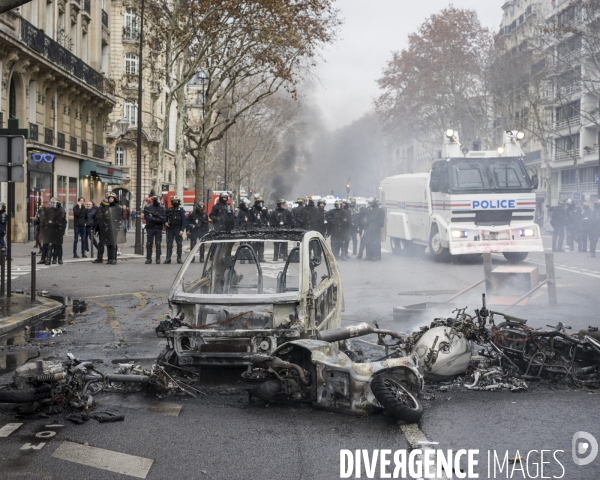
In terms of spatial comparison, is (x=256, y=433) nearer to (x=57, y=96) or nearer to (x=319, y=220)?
(x=319, y=220)

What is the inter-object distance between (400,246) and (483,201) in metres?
7.50

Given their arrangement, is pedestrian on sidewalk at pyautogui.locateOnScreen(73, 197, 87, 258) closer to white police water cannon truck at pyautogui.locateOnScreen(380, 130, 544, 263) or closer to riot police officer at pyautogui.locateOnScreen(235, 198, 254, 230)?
riot police officer at pyautogui.locateOnScreen(235, 198, 254, 230)

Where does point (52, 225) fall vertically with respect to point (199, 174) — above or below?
below

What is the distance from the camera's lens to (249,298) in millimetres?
7871

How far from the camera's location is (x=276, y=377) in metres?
6.80

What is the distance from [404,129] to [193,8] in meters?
37.2

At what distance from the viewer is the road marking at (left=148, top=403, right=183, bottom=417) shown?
662 centimetres

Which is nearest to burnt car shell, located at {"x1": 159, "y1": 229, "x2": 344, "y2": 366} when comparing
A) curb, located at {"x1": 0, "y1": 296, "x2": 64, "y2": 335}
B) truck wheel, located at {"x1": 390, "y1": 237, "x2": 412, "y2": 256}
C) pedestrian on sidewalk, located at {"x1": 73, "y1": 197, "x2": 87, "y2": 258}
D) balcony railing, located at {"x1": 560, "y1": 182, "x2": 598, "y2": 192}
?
curb, located at {"x1": 0, "y1": 296, "x2": 64, "y2": 335}

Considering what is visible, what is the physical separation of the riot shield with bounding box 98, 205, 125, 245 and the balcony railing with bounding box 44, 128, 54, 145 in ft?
47.3

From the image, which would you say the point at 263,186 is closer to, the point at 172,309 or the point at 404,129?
the point at 404,129

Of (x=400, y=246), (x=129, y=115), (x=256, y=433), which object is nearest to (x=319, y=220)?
(x=400, y=246)

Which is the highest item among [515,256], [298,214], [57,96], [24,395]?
[57,96]

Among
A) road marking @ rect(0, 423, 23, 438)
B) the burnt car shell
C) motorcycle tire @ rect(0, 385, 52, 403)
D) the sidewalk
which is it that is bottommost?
road marking @ rect(0, 423, 23, 438)

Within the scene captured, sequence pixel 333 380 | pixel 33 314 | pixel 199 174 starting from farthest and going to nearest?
pixel 199 174
pixel 33 314
pixel 333 380
